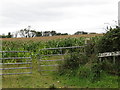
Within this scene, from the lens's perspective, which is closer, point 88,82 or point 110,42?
point 88,82

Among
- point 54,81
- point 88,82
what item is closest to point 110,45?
point 88,82

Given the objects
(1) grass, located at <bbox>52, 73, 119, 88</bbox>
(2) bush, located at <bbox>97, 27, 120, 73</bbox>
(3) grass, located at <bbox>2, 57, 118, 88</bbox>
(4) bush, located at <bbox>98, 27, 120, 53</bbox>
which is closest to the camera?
(1) grass, located at <bbox>52, 73, 119, 88</bbox>

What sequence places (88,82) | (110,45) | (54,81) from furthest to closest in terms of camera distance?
1. (110,45)
2. (54,81)
3. (88,82)

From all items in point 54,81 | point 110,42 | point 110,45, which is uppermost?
point 110,42

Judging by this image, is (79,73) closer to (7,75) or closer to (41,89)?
(41,89)

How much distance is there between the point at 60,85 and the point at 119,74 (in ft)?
9.62

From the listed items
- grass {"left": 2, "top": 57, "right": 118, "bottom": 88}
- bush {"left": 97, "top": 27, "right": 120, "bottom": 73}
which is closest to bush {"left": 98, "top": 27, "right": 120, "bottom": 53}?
bush {"left": 97, "top": 27, "right": 120, "bottom": 73}

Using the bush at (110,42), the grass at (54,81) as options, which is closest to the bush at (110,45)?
the bush at (110,42)

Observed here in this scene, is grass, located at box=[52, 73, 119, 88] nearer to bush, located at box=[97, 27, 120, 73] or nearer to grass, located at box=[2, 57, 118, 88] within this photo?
grass, located at box=[2, 57, 118, 88]

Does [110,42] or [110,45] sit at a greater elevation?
[110,42]

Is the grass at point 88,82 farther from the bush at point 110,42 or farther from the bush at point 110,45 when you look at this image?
the bush at point 110,42

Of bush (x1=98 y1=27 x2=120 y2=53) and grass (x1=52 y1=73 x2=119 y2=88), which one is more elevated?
bush (x1=98 y1=27 x2=120 y2=53)

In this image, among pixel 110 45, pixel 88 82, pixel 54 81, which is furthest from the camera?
pixel 110 45

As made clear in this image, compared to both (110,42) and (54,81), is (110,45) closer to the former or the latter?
(110,42)
